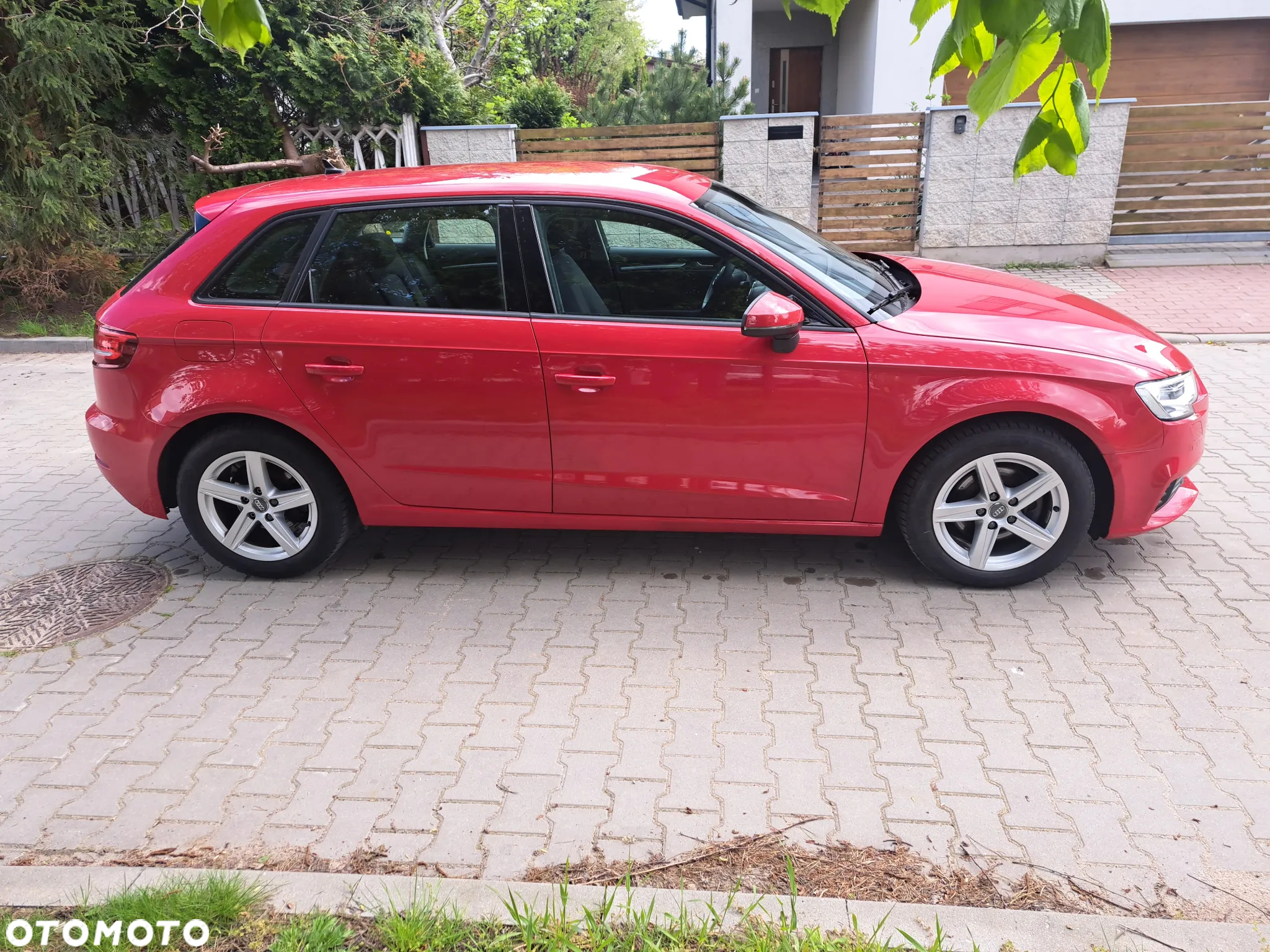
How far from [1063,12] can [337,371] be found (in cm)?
317

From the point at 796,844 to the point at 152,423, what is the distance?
10.7 ft

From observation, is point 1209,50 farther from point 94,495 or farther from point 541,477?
point 94,495

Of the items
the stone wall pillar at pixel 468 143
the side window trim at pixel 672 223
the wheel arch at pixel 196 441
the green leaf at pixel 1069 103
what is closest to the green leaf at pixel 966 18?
the green leaf at pixel 1069 103

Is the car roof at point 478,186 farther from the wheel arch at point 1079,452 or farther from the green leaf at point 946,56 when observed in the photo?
the green leaf at point 946,56

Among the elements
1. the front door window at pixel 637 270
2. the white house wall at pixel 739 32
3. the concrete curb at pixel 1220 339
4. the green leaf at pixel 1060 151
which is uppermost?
the white house wall at pixel 739 32

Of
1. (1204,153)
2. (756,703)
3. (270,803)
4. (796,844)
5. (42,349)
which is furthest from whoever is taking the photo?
(1204,153)

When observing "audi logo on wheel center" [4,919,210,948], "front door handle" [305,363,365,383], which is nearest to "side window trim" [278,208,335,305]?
"front door handle" [305,363,365,383]

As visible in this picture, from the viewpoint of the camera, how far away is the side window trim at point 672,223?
3863 millimetres

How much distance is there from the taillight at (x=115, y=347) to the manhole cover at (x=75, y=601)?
1057 millimetres

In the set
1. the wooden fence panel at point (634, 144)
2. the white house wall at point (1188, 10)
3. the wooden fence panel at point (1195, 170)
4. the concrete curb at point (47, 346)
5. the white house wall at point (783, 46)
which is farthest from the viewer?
the white house wall at point (783, 46)

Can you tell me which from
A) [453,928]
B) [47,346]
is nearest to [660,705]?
[453,928]

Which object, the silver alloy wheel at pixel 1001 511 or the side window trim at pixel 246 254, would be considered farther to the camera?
the side window trim at pixel 246 254

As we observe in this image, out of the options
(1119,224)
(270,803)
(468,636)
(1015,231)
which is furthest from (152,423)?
(1119,224)

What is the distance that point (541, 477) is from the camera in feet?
13.5
